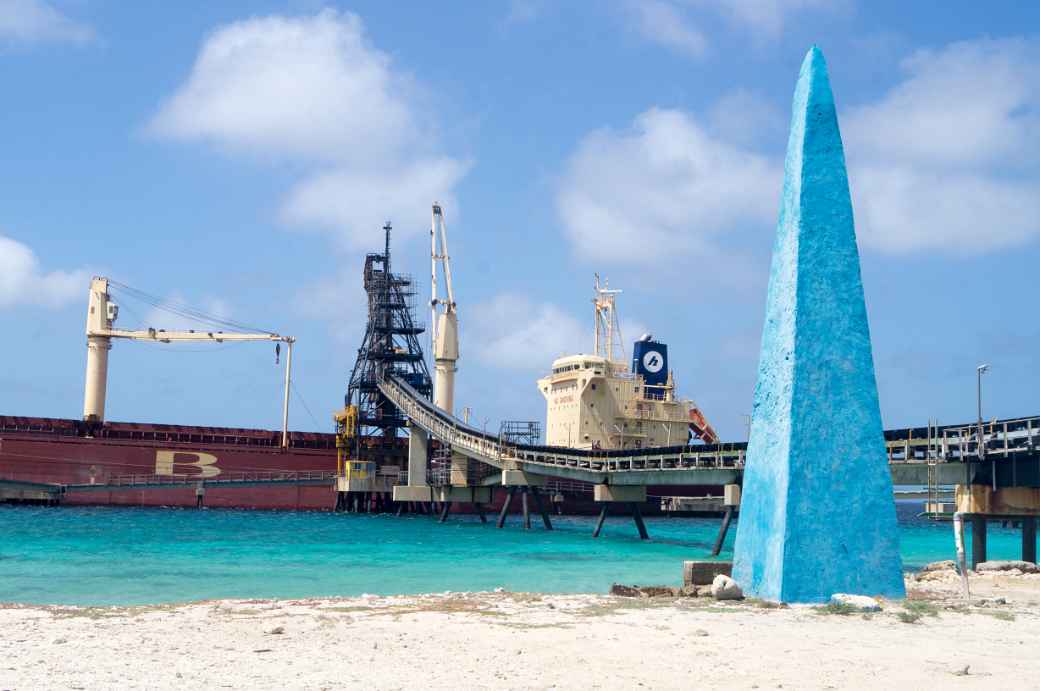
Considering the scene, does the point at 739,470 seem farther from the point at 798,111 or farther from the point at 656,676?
the point at 656,676

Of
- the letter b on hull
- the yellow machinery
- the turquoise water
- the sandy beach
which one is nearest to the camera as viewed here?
the sandy beach

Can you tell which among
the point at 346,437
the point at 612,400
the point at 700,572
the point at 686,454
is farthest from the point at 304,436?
the point at 700,572

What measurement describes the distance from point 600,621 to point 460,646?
9.94 feet

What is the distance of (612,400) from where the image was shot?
81250mm

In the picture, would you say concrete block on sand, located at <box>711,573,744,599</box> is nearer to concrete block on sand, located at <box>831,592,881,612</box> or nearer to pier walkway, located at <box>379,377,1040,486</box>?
concrete block on sand, located at <box>831,592,881,612</box>

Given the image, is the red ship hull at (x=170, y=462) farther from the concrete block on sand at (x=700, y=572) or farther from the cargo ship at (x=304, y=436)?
the concrete block on sand at (x=700, y=572)

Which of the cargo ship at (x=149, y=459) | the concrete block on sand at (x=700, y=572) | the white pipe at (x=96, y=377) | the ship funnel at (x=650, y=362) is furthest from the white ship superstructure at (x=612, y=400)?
the concrete block on sand at (x=700, y=572)

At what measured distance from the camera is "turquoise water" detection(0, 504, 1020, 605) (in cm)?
2473

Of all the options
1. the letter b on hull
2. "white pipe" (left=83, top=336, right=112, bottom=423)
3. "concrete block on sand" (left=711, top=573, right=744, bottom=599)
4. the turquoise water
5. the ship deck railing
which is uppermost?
"white pipe" (left=83, top=336, right=112, bottom=423)

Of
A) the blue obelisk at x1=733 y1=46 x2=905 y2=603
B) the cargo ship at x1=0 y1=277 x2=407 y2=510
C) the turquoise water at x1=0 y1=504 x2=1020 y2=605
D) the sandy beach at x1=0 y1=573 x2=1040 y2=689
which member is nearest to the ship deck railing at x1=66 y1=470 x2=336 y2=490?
the cargo ship at x1=0 y1=277 x2=407 y2=510

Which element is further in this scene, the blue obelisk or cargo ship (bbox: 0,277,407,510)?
cargo ship (bbox: 0,277,407,510)

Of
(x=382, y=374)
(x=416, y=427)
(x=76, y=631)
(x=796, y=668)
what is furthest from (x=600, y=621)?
(x=382, y=374)

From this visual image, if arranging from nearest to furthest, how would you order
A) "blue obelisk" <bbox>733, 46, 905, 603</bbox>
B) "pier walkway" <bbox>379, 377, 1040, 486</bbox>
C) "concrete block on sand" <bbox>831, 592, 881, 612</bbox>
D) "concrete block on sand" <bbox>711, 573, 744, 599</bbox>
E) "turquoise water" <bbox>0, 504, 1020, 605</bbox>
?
"concrete block on sand" <bbox>831, 592, 881, 612</bbox>
"blue obelisk" <bbox>733, 46, 905, 603</bbox>
"concrete block on sand" <bbox>711, 573, 744, 599</bbox>
"turquoise water" <bbox>0, 504, 1020, 605</bbox>
"pier walkway" <bbox>379, 377, 1040, 486</bbox>

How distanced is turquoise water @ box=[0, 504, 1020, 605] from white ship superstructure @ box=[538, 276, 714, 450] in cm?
1951
